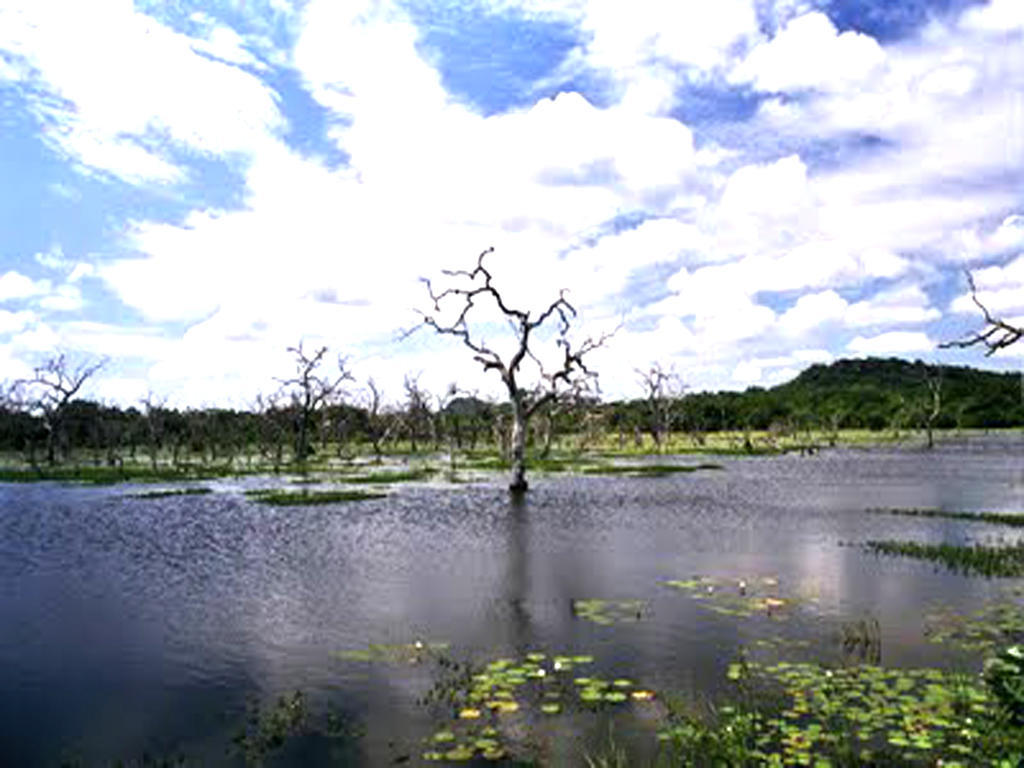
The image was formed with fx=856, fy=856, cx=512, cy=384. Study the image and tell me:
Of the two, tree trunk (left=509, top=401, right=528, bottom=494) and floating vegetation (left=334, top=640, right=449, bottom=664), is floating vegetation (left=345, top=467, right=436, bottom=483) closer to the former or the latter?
tree trunk (left=509, top=401, right=528, bottom=494)

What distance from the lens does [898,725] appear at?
11.0 metres

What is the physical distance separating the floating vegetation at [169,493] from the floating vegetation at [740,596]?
35699mm

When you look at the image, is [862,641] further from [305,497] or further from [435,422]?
[435,422]

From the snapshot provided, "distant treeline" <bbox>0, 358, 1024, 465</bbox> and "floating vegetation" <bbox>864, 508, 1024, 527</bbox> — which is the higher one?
"distant treeline" <bbox>0, 358, 1024, 465</bbox>

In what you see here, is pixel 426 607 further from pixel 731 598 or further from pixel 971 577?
pixel 971 577

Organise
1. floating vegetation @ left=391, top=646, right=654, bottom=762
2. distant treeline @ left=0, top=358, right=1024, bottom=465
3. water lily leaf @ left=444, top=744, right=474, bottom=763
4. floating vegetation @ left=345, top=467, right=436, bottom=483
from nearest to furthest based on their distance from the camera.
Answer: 1. water lily leaf @ left=444, top=744, right=474, bottom=763
2. floating vegetation @ left=391, top=646, right=654, bottom=762
3. floating vegetation @ left=345, top=467, right=436, bottom=483
4. distant treeline @ left=0, top=358, right=1024, bottom=465

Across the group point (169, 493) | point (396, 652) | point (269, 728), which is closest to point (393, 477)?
point (169, 493)

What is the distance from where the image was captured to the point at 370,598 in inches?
804

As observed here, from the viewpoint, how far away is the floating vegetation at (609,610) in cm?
1766

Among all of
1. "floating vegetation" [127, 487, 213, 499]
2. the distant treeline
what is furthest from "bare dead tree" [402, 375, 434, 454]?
"floating vegetation" [127, 487, 213, 499]

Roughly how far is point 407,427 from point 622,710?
113437 mm

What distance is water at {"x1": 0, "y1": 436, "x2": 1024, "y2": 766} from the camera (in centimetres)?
1232

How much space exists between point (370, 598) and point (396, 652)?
523 centimetres

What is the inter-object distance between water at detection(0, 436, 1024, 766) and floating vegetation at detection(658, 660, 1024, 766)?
36.3 inches
